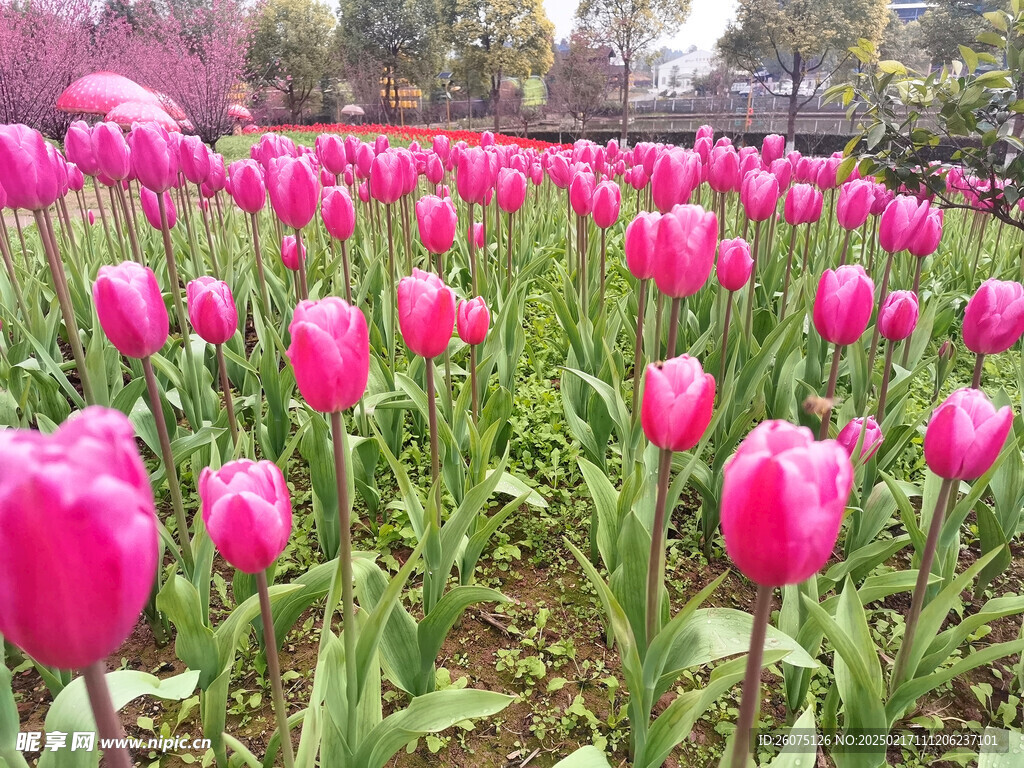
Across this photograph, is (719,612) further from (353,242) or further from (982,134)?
(353,242)

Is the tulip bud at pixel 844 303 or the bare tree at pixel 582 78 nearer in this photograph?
the tulip bud at pixel 844 303

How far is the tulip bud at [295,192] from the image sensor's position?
2.19 metres

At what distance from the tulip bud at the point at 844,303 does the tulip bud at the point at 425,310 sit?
960 mm

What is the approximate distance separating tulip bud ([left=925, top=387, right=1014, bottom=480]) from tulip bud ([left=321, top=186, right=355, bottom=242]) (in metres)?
1.97

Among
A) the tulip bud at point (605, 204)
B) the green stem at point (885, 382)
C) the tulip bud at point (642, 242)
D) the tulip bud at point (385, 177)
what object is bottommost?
the green stem at point (885, 382)

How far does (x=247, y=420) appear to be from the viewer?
3000 mm

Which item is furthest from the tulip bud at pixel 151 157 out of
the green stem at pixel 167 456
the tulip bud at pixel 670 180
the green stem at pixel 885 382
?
the green stem at pixel 885 382

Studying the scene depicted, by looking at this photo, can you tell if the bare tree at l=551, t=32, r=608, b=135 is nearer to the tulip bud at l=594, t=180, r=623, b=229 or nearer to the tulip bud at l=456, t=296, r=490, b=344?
the tulip bud at l=594, t=180, r=623, b=229

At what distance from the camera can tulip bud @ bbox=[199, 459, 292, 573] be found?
0.91 metres

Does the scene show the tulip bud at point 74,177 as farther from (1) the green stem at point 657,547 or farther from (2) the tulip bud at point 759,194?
(1) the green stem at point 657,547

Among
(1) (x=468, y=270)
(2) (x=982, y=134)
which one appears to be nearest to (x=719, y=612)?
(2) (x=982, y=134)

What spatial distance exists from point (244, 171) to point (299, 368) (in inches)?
77.8

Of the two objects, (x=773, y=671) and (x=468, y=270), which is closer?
(x=773, y=671)

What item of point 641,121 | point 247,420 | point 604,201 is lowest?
Result: point 247,420
